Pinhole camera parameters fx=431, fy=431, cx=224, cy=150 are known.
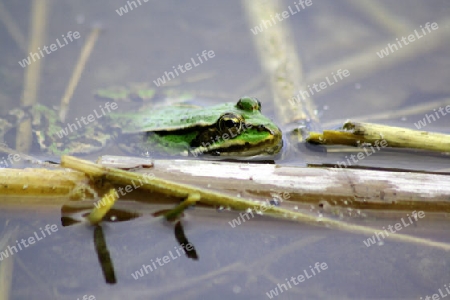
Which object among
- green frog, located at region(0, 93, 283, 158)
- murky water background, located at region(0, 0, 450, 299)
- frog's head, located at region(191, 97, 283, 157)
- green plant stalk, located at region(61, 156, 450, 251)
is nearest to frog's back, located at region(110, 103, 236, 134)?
green frog, located at region(0, 93, 283, 158)

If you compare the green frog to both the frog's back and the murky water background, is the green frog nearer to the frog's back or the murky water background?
the frog's back

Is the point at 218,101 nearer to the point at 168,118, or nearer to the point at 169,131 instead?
the point at 168,118

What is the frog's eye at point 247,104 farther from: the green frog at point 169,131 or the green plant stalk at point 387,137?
the green plant stalk at point 387,137

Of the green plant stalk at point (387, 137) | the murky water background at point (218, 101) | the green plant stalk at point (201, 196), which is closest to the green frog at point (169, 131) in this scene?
the murky water background at point (218, 101)

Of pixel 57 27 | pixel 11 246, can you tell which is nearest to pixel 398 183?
pixel 11 246

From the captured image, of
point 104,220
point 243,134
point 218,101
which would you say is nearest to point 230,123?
point 243,134

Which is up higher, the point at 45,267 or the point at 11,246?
the point at 11,246

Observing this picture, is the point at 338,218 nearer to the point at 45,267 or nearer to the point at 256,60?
the point at 45,267
